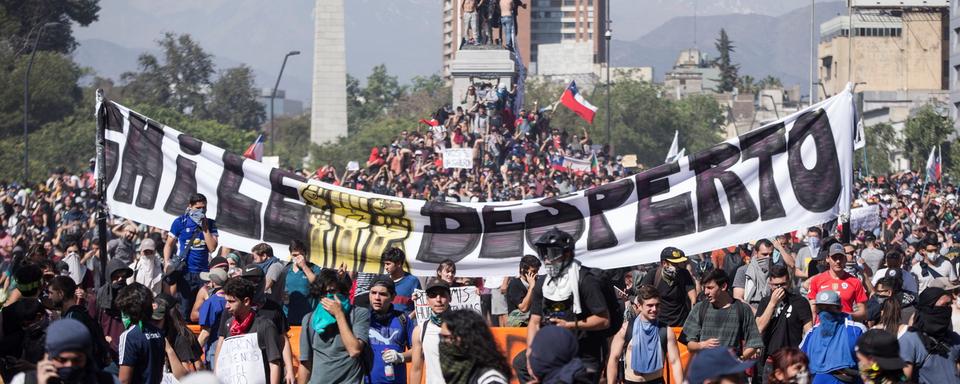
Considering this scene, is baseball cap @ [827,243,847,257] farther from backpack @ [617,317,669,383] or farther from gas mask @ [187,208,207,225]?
gas mask @ [187,208,207,225]

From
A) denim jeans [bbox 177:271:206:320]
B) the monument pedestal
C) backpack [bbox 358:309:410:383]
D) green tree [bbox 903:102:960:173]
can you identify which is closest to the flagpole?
denim jeans [bbox 177:271:206:320]

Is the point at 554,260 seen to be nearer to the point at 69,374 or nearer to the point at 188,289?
the point at 69,374

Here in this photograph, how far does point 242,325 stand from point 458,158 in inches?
992

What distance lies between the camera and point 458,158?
35.5 metres

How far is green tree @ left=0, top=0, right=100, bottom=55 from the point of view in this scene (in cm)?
8356

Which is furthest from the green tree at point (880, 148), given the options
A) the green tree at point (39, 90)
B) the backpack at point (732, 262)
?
the backpack at point (732, 262)

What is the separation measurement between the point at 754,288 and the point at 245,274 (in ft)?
19.0

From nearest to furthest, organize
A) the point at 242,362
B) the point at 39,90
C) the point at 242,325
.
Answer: the point at 242,362, the point at 242,325, the point at 39,90

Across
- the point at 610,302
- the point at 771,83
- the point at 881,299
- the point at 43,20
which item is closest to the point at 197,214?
the point at 610,302

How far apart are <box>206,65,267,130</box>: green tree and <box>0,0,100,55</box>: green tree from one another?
3170 centimetres

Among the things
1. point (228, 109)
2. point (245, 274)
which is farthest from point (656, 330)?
point (228, 109)

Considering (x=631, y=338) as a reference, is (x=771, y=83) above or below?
above

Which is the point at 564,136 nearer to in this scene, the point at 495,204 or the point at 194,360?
the point at 495,204

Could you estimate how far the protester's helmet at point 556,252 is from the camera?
1010 cm
